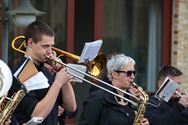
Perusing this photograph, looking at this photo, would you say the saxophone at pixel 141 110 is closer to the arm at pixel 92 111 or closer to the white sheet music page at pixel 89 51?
the arm at pixel 92 111

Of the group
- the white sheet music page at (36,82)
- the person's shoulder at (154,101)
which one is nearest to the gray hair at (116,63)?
the person's shoulder at (154,101)

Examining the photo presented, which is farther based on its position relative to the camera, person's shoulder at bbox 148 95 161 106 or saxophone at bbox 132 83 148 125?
person's shoulder at bbox 148 95 161 106

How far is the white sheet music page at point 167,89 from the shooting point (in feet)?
18.6

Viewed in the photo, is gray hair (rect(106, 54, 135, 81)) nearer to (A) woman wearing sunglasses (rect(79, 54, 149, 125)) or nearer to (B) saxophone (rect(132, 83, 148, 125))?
(A) woman wearing sunglasses (rect(79, 54, 149, 125))

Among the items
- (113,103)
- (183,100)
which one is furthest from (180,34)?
(113,103)

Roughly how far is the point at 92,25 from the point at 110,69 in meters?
4.14

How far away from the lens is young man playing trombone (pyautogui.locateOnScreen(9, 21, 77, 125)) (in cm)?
479

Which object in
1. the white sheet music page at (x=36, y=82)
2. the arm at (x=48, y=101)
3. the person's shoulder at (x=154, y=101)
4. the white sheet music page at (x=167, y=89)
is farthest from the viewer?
the person's shoulder at (x=154, y=101)

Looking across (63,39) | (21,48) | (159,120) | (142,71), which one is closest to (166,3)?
(142,71)

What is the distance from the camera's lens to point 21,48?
537cm

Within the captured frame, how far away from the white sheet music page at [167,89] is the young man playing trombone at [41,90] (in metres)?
0.98

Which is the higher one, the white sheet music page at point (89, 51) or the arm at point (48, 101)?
the white sheet music page at point (89, 51)

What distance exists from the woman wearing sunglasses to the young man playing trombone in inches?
11.5

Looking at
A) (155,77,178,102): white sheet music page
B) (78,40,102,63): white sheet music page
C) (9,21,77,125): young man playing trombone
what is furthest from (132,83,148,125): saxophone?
(9,21,77,125): young man playing trombone
